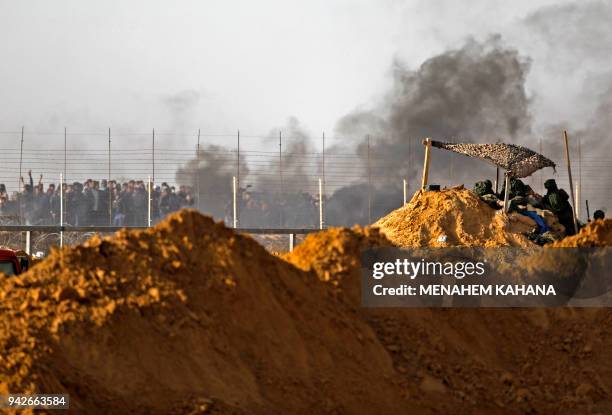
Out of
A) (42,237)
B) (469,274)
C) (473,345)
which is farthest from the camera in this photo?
(42,237)

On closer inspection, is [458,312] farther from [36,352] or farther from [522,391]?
[36,352]

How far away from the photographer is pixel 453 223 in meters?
20.5

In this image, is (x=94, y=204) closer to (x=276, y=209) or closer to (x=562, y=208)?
(x=276, y=209)

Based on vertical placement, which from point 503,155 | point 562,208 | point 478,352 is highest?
point 503,155

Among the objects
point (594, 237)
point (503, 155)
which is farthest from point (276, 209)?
point (594, 237)

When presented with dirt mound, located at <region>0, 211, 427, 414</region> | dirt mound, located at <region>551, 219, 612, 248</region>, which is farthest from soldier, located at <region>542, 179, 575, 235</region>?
dirt mound, located at <region>0, 211, 427, 414</region>

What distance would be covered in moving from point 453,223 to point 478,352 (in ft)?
25.2

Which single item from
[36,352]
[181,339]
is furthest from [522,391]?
[36,352]

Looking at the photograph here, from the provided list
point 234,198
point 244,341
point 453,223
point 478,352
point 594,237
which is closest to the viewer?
point 244,341

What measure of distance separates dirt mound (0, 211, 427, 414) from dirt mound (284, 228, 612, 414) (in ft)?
1.50

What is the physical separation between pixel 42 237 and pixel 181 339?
14.9 m

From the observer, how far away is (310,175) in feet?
95.1

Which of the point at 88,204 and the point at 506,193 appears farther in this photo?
the point at 88,204

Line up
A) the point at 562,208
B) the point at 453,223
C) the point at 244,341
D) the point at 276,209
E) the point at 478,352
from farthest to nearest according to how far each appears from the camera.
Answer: the point at 276,209 → the point at 562,208 → the point at 453,223 → the point at 478,352 → the point at 244,341
